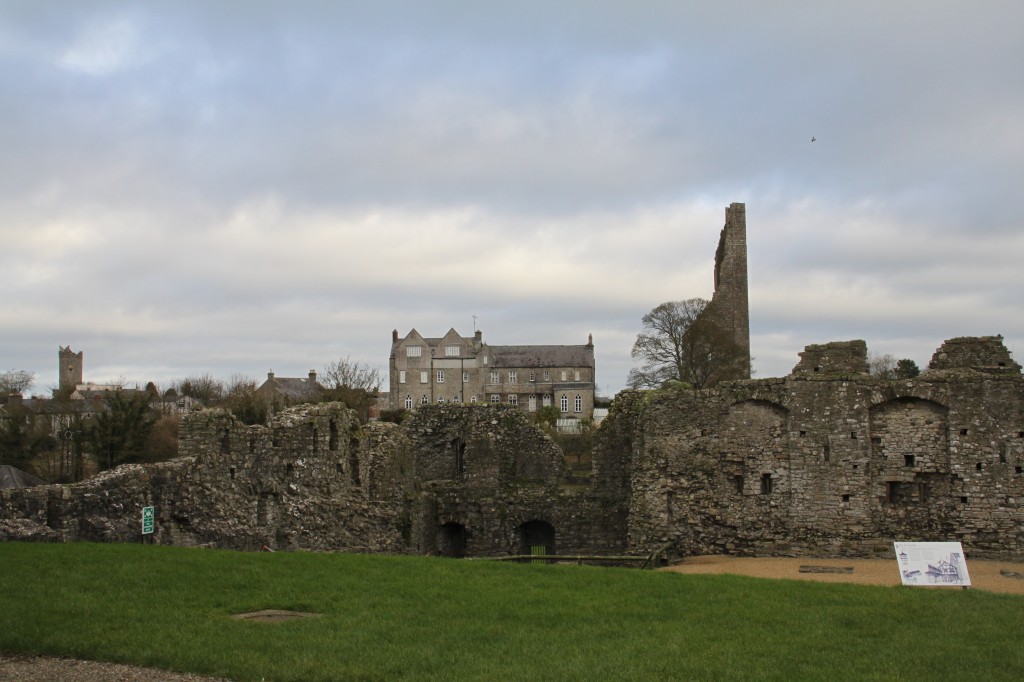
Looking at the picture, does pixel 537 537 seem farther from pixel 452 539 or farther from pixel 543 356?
pixel 543 356

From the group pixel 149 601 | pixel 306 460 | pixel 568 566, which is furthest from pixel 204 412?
pixel 568 566

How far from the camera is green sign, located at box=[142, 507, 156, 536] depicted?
15.1 metres

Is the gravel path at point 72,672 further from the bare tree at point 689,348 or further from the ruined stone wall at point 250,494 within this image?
the bare tree at point 689,348

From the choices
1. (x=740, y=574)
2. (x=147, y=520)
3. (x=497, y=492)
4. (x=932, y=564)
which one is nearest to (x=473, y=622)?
(x=147, y=520)

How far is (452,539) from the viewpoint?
26.1m

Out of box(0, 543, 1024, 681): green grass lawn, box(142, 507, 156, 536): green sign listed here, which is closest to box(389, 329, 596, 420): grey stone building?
box(142, 507, 156, 536): green sign

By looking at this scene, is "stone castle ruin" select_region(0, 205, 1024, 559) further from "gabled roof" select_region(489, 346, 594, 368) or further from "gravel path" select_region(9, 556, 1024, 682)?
"gabled roof" select_region(489, 346, 594, 368)

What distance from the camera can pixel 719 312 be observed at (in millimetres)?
59062

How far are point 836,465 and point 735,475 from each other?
7.74ft

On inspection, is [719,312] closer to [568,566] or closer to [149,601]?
[568,566]

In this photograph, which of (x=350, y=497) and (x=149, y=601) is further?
(x=350, y=497)

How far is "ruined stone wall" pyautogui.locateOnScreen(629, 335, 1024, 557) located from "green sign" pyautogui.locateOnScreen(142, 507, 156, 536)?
12.1 meters

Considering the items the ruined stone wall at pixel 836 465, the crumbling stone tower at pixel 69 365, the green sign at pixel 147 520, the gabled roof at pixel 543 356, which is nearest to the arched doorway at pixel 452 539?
the ruined stone wall at pixel 836 465

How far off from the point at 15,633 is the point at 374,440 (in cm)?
1232
